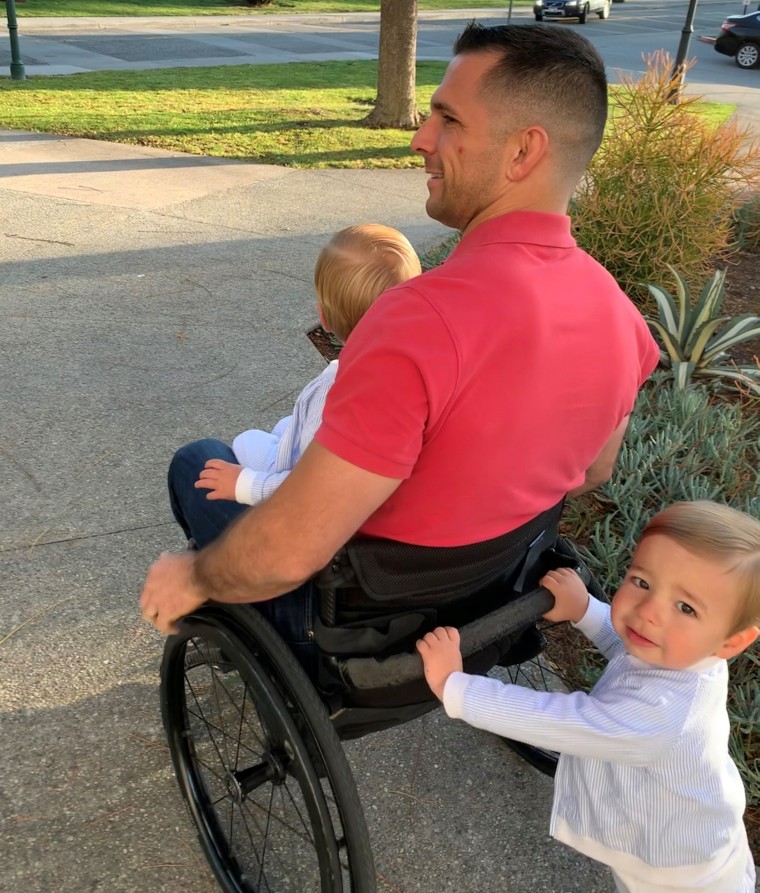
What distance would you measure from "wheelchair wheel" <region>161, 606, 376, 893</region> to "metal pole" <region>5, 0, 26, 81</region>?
9.44 meters

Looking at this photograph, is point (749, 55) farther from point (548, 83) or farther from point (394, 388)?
point (394, 388)

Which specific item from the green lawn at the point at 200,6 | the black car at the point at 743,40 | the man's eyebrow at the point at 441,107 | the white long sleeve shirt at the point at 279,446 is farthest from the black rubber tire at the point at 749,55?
the man's eyebrow at the point at 441,107

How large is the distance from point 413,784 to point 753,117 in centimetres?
1200

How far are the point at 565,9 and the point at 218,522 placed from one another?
27.1 m

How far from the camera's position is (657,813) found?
1.56 meters

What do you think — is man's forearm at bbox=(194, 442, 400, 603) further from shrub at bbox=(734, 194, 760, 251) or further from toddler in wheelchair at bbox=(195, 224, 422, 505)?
shrub at bbox=(734, 194, 760, 251)

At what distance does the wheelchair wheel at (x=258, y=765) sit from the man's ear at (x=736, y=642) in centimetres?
70

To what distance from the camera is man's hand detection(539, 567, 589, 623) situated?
5.72ft

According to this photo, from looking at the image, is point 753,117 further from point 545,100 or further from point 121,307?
Answer: point 545,100

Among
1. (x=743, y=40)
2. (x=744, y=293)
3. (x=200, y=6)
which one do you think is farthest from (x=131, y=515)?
(x=200, y=6)

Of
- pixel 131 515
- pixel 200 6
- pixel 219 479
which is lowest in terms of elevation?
pixel 131 515

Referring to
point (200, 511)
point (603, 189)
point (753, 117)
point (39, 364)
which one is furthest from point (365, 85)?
point (200, 511)

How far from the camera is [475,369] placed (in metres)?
1.30

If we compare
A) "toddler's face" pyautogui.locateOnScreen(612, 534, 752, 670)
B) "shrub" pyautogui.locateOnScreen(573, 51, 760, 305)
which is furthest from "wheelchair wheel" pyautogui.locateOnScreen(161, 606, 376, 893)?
"shrub" pyautogui.locateOnScreen(573, 51, 760, 305)
